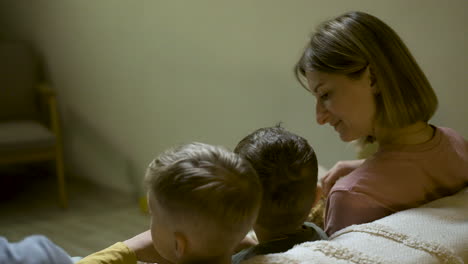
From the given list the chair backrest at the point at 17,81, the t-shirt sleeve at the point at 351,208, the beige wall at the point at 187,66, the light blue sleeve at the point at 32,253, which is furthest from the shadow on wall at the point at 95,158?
the light blue sleeve at the point at 32,253

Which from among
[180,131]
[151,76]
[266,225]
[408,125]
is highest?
[408,125]

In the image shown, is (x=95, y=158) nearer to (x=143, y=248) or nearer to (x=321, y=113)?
(x=321, y=113)

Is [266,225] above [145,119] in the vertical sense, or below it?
above

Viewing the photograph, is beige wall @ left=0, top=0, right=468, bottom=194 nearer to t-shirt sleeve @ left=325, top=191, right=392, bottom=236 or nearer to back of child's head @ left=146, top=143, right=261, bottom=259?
t-shirt sleeve @ left=325, top=191, right=392, bottom=236

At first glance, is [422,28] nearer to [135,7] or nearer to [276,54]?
[276,54]

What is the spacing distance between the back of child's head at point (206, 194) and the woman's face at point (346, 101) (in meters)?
0.52

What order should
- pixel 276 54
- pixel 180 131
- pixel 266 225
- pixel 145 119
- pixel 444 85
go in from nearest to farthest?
pixel 266 225
pixel 444 85
pixel 276 54
pixel 180 131
pixel 145 119

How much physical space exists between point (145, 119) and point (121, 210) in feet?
1.87

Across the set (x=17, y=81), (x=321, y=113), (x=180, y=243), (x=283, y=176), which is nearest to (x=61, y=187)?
(x=17, y=81)

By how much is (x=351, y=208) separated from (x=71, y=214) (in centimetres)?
275

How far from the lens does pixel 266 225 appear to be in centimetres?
126

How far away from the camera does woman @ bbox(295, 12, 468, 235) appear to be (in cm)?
145

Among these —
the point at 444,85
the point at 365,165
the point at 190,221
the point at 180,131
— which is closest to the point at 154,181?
the point at 190,221

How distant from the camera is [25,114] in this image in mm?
4367
